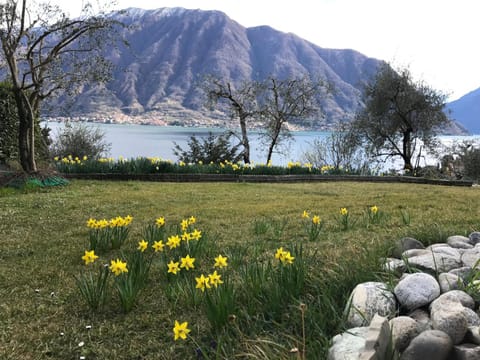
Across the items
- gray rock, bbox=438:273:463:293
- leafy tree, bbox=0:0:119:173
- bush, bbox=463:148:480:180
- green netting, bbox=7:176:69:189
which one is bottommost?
gray rock, bbox=438:273:463:293

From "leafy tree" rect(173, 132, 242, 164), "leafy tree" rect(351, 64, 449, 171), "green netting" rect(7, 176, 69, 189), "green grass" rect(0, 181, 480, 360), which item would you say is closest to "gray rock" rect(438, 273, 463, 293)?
"green grass" rect(0, 181, 480, 360)

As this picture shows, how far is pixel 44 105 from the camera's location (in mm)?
10867

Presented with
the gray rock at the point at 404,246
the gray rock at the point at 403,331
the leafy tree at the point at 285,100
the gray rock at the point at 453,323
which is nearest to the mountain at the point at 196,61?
the leafy tree at the point at 285,100

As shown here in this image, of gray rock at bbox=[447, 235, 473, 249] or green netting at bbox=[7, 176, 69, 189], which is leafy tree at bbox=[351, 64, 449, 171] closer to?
green netting at bbox=[7, 176, 69, 189]

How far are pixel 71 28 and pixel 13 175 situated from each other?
304 cm

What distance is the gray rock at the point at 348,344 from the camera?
162cm

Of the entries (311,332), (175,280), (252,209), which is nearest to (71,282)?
(175,280)

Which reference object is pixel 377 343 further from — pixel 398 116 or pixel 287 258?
pixel 398 116

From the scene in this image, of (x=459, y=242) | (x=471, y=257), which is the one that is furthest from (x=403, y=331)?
(x=459, y=242)

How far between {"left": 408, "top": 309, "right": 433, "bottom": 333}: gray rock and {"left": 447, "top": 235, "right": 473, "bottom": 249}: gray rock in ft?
3.70

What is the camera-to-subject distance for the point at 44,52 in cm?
829

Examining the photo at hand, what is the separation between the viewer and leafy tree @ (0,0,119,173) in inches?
279

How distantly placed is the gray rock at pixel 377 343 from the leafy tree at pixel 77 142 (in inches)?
519

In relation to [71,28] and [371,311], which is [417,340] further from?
[71,28]
